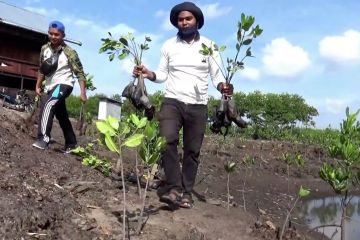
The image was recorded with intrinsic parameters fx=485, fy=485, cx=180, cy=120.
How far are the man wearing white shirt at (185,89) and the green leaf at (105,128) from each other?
138cm

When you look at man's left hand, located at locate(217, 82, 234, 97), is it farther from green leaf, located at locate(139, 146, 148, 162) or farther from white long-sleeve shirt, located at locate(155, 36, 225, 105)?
green leaf, located at locate(139, 146, 148, 162)

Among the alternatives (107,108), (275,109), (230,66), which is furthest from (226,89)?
(275,109)

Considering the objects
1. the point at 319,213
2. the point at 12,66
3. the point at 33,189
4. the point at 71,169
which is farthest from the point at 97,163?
the point at 12,66

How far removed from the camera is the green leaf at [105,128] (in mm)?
A: 2967

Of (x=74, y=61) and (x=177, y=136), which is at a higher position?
(x=74, y=61)

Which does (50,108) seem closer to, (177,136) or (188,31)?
(177,136)

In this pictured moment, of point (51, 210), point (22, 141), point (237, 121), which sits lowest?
point (51, 210)

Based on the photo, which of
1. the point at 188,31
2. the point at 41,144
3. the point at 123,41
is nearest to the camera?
the point at 123,41

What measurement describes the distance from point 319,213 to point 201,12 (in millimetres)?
5276

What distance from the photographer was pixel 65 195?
396cm

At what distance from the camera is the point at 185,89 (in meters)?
4.53

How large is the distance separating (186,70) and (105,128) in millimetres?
1733

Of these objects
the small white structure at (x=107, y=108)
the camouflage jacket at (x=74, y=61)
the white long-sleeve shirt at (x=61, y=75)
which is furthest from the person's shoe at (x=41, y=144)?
the small white structure at (x=107, y=108)

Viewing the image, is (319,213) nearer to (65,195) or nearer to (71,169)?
(71,169)
